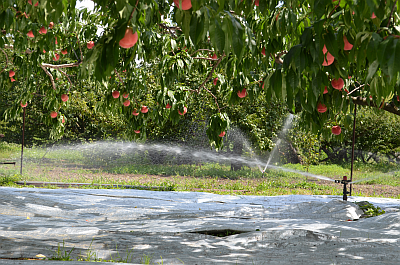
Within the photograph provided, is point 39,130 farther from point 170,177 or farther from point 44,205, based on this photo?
point 44,205

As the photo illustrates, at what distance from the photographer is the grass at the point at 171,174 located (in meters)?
7.84

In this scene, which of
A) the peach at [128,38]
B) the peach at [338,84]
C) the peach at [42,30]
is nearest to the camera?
the peach at [128,38]

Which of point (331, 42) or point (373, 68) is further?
point (331, 42)

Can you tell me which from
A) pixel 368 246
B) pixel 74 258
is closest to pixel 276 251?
pixel 368 246

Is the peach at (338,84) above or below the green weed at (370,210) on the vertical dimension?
above

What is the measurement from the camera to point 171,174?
10.3 metres

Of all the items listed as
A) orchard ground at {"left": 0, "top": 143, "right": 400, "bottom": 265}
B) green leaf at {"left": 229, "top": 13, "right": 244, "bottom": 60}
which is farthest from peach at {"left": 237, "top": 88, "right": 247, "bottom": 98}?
green leaf at {"left": 229, "top": 13, "right": 244, "bottom": 60}

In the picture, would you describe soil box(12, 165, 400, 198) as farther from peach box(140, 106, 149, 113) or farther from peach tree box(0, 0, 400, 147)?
peach tree box(0, 0, 400, 147)

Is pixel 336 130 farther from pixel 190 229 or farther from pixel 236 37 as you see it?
pixel 236 37

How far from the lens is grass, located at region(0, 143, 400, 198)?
784 cm

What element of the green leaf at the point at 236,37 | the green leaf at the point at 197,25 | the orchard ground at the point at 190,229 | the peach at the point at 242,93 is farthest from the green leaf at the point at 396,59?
the peach at the point at 242,93

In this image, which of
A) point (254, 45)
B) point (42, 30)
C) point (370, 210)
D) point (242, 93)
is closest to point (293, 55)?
point (254, 45)

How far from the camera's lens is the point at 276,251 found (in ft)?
8.54

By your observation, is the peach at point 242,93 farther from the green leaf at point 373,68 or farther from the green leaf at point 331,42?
the green leaf at point 373,68
